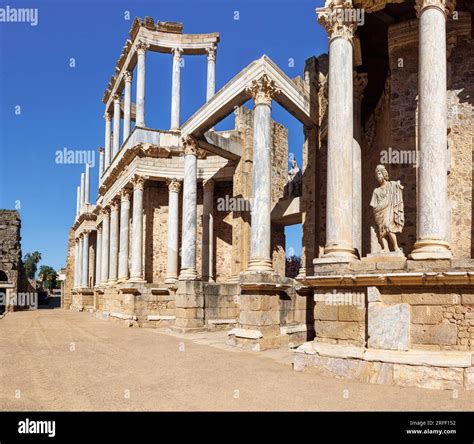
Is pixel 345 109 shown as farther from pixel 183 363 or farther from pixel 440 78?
pixel 183 363

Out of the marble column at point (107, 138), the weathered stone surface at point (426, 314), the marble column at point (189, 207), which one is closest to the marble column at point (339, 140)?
the weathered stone surface at point (426, 314)

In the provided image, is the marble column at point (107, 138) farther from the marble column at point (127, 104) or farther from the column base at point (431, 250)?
the column base at point (431, 250)

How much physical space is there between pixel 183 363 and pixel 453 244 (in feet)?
21.0

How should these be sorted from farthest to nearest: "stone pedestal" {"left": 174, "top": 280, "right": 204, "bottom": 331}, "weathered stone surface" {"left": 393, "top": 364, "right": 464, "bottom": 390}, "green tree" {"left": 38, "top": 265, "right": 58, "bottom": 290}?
"green tree" {"left": 38, "top": 265, "right": 58, "bottom": 290}, "stone pedestal" {"left": 174, "top": 280, "right": 204, "bottom": 331}, "weathered stone surface" {"left": 393, "top": 364, "right": 464, "bottom": 390}

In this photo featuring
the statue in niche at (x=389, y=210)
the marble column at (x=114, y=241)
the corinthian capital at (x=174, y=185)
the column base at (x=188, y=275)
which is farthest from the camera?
the marble column at (x=114, y=241)

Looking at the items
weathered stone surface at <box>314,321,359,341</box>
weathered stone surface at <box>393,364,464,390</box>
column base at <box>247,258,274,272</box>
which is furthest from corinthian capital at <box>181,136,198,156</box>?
weathered stone surface at <box>393,364,464,390</box>

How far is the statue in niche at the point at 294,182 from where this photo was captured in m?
19.9

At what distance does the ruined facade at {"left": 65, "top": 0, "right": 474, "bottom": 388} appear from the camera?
7316mm

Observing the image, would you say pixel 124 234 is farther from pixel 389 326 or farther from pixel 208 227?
pixel 389 326

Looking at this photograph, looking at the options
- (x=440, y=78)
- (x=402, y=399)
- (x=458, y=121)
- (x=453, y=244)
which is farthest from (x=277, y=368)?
(x=458, y=121)

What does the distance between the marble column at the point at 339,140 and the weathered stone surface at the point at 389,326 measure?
3.81ft

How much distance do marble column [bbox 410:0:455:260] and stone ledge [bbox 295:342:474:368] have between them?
1495 millimetres

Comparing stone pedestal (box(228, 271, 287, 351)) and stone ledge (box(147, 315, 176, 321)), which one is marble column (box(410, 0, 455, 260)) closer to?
stone pedestal (box(228, 271, 287, 351))

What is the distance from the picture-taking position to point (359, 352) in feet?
24.6
